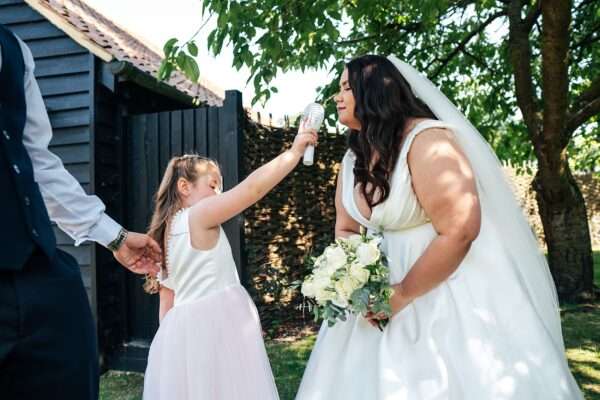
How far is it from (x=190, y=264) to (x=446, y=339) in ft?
4.37

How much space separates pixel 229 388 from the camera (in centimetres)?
272

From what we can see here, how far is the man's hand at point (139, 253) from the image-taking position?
7.63 feet

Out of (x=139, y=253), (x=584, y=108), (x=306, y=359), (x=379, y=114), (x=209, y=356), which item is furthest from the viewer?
(x=584, y=108)

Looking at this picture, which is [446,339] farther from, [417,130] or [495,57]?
[495,57]

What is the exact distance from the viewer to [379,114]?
2.15 meters

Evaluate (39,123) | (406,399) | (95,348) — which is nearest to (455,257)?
(406,399)

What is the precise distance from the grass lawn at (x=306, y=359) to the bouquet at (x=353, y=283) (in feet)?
9.19

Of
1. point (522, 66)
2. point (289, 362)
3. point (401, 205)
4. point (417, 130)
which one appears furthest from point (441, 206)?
point (522, 66)

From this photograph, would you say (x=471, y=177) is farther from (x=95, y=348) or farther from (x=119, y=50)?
(x=119, y=50)

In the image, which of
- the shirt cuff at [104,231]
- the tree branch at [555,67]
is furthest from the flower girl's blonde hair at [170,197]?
the tree branch at [555,67]

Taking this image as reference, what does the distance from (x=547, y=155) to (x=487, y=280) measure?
5.43 meters

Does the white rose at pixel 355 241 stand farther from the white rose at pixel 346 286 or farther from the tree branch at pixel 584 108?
the tree branch at pixel 584 108

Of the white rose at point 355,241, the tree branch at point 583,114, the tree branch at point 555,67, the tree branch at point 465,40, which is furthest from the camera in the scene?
the tree branch at point 465,40

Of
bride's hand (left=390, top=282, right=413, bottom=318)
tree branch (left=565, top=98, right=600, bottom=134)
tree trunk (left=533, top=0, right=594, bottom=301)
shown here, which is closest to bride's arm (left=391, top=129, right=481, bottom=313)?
bride's hand (left=390, top=282, right=413, bottom=318)
